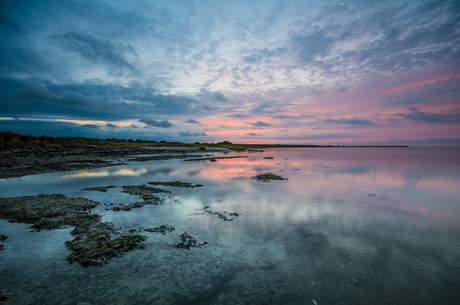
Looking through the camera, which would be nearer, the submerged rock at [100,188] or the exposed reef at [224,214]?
the exposed reef at [224,214]

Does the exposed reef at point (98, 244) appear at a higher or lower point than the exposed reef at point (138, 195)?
higher

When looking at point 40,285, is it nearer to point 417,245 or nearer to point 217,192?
point 217,192

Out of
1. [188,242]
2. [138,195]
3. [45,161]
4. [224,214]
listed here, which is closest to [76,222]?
[138,195]

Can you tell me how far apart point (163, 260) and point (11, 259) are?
3.57 metres

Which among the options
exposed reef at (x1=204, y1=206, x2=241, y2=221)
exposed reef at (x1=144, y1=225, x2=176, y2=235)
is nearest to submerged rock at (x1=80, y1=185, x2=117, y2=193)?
exposed reef at (x1=144, y1=225, x2=176, y2=235)

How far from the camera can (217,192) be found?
11.3 meters

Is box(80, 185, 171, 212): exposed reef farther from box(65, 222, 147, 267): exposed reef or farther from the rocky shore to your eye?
the rocky shore

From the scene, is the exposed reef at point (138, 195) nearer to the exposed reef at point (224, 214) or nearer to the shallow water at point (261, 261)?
the shallow water at point (261, 261)

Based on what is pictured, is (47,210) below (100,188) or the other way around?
the other way around

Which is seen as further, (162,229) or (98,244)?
(162,229)

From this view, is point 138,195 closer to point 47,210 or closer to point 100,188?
point 100,188

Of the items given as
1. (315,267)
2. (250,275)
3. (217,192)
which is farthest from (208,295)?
(217,192)

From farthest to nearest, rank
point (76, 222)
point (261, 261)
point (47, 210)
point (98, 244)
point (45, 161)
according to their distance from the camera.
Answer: point (45, 161), point (47, 210), point (76, 222), point (98, 244), point (261, 261)

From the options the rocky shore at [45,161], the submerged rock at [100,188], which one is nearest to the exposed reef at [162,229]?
the submerged rock at [100,188]
